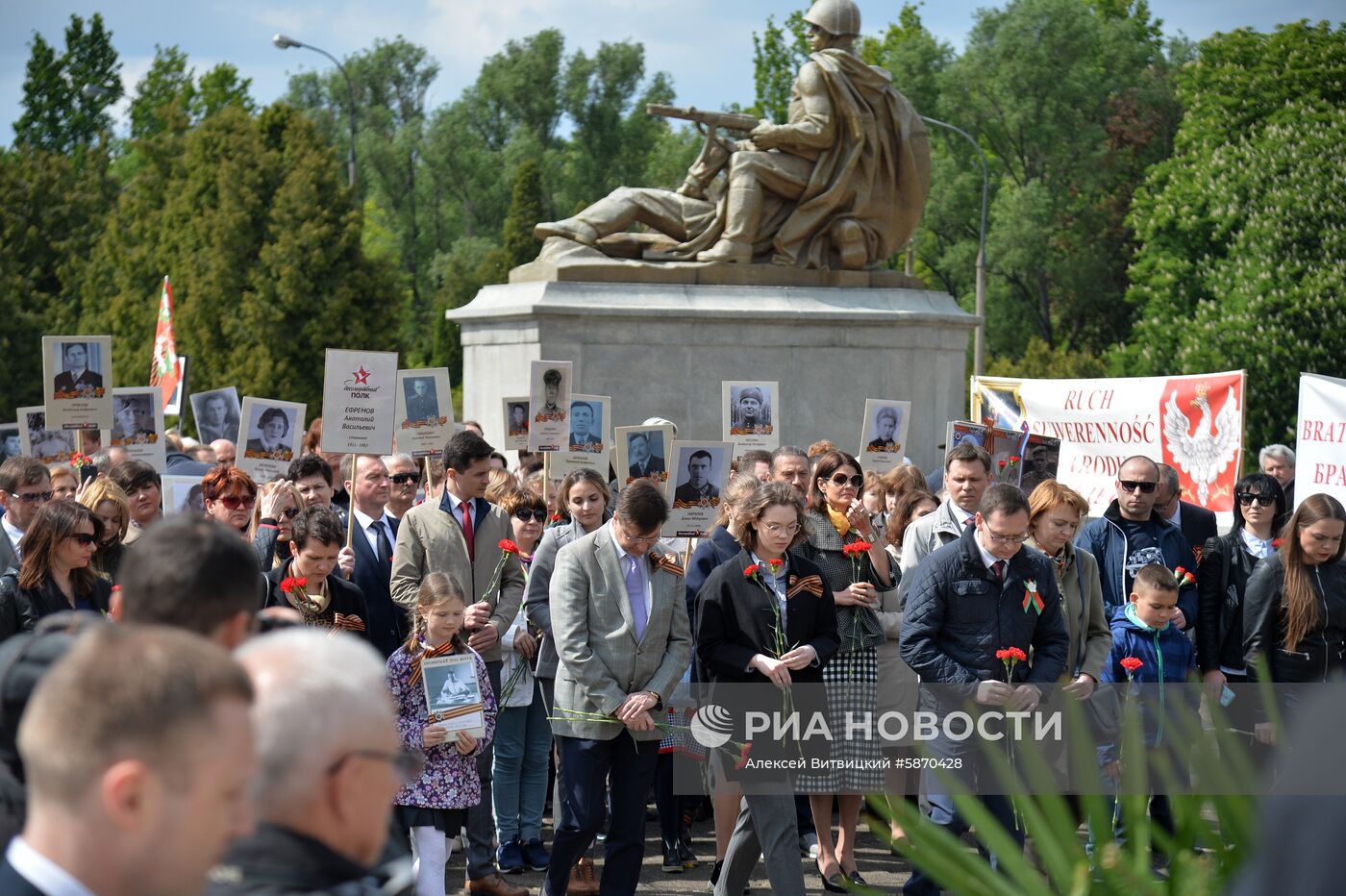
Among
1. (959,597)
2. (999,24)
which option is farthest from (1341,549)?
(999,24)

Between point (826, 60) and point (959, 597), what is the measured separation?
11.0 meters

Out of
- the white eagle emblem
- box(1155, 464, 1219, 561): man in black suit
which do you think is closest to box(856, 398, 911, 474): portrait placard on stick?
the white eagle emblem

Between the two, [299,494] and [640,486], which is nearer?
[640,486]

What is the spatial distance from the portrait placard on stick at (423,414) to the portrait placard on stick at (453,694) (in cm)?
489

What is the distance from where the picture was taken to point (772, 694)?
24.5ft

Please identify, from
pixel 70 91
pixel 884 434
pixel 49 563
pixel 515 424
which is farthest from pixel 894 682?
pixel 70 91

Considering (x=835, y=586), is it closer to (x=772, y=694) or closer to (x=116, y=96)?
(x=772, y=694)

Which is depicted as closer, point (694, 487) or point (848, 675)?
A: point (848, 675)

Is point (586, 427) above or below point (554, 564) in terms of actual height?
above

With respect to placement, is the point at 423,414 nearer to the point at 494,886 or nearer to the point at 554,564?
the point at 554,564

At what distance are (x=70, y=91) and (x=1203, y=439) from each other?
5503cm

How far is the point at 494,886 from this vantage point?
7.77m

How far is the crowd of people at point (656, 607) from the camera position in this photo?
654cm

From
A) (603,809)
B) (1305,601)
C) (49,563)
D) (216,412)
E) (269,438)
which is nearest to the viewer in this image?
(49,563)
